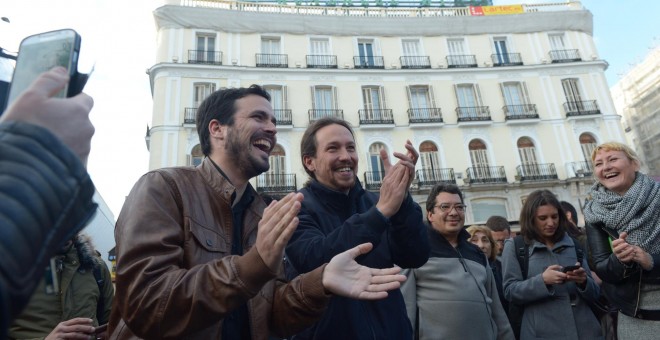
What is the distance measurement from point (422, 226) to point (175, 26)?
2199 cm

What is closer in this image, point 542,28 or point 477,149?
point 477,149

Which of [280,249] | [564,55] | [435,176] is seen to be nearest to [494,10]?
[564,55]

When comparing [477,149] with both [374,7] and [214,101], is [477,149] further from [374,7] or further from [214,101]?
[214,101]

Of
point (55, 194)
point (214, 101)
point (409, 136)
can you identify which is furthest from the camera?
point (409, 136)

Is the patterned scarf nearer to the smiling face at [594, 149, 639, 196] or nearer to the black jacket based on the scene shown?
the smiling face at [594, 149, 639, 196]

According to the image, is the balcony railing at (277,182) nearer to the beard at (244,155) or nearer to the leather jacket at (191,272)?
the beard at (244,155)

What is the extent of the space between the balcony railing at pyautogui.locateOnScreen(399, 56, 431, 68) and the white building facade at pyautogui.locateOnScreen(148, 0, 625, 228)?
0.21ft

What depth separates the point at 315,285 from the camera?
172 centimetres

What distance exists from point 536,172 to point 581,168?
219 cm

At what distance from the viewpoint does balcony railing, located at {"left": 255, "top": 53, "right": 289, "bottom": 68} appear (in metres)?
21.0

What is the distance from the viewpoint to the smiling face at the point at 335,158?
2.70 metres

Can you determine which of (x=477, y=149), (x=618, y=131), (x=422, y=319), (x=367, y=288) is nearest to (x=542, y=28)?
(x=618, y=131)

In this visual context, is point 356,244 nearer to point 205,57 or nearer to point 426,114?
point 426,114

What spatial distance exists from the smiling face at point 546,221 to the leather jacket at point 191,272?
283 cm
